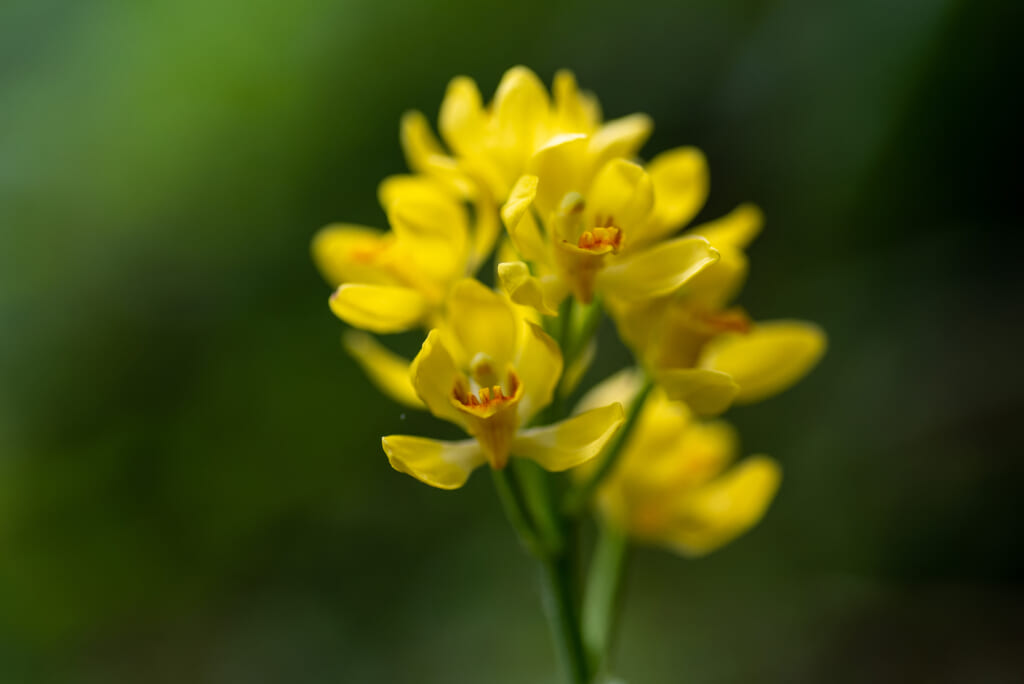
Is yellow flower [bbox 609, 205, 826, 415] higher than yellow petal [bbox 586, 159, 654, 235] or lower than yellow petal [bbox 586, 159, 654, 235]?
lower

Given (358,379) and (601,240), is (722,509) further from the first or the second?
(358,379)

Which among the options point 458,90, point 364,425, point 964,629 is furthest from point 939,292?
point 458,90

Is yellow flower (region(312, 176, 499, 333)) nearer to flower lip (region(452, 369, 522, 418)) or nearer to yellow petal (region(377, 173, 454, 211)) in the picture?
yellow petal (region(377, 173, 454, 211))

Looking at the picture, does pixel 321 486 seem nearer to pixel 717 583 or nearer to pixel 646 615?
pixel 646 615

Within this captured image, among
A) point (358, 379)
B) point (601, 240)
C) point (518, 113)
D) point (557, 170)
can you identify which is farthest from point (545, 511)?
point (358, 379)

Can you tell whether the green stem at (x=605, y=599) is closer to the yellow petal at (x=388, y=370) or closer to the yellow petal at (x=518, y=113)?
the yellow petal at (x=388, y=370)

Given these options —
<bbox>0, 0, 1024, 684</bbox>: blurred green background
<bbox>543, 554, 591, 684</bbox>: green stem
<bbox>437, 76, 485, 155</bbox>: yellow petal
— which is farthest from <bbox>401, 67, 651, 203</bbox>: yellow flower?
<bbox>0, 0, 1024, 684</bbox>: blurred green background

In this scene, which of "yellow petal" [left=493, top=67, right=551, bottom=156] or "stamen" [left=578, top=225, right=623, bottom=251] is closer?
"stamen" [left=578, top=225, right=623, bottom=251]

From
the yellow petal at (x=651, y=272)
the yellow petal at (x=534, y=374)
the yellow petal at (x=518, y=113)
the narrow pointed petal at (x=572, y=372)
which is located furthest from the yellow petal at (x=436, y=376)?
the yellow petal at (x=518, y=113)
